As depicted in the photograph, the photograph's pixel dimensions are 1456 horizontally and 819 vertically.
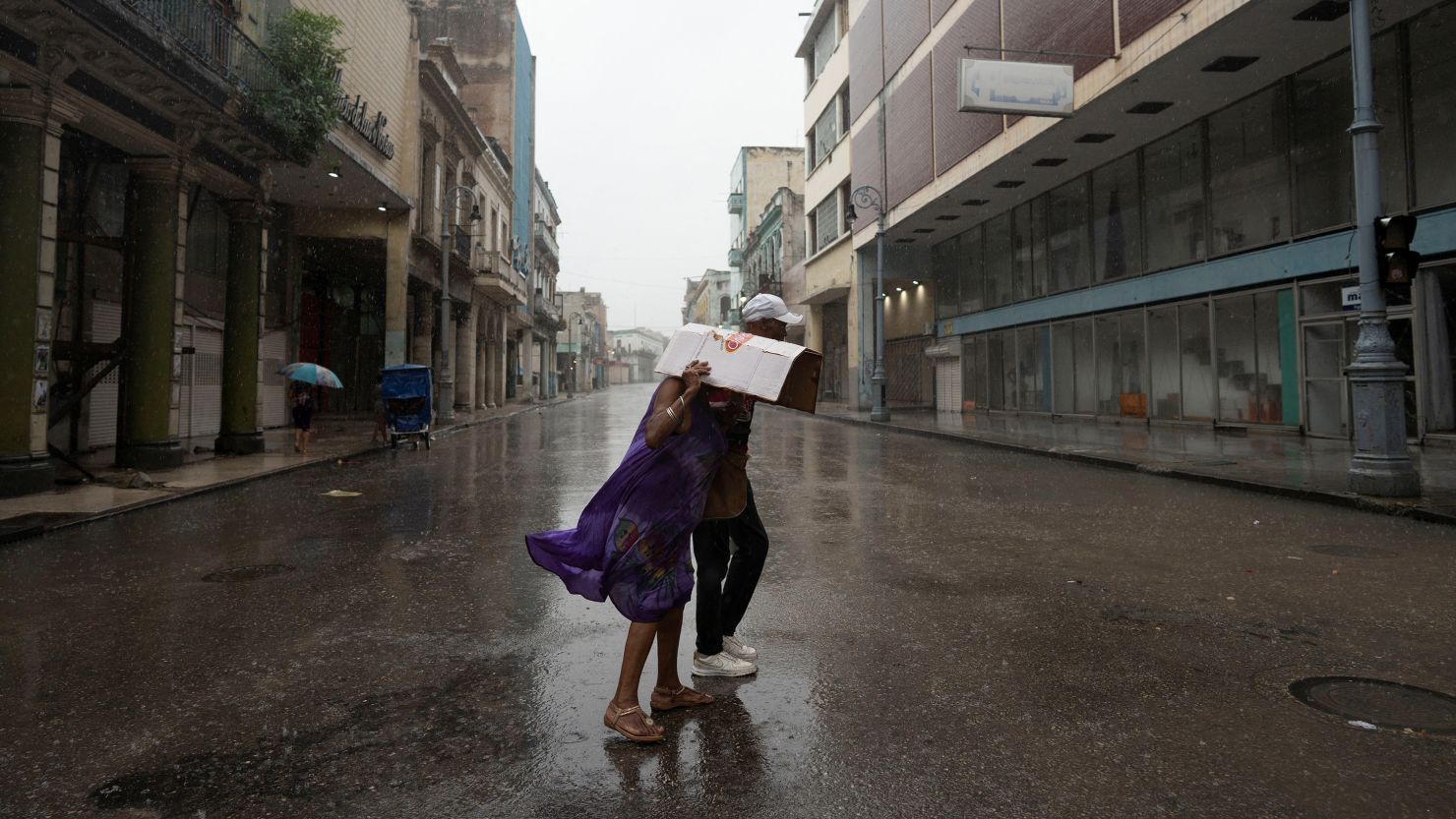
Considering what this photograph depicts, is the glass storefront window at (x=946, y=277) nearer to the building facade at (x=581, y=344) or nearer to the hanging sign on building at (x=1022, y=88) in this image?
the hanging sign on building at (x=1022, y=88)

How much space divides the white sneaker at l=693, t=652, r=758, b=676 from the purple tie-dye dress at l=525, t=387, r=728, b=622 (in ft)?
2.44

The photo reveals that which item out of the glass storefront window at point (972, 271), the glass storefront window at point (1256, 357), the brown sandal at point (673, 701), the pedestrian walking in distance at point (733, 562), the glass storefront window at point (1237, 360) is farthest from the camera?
the glass storefront window at point (972, 271)

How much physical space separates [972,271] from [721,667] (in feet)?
95.3

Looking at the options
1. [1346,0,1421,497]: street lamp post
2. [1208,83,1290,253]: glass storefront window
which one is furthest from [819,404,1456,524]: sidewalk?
[1208,83,1290,253]: glass storefront window

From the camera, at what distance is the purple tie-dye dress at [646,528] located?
304 centimetres

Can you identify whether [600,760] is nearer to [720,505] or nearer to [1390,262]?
[720,505]

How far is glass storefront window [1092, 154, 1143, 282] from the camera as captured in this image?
2133 centimetres

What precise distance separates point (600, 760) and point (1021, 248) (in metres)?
27.0

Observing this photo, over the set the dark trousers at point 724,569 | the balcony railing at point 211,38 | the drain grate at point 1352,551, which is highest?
the balcony railing at point 211,38

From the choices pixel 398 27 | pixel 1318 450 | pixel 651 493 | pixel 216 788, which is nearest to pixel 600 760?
pixel 651 493

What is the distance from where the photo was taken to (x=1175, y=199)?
1983 centimetres

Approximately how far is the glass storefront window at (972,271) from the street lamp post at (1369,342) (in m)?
20.9

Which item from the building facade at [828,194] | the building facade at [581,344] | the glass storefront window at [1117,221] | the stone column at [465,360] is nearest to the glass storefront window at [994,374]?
the glass storefront window at [1117,221]

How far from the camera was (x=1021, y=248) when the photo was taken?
26984 millimetres
